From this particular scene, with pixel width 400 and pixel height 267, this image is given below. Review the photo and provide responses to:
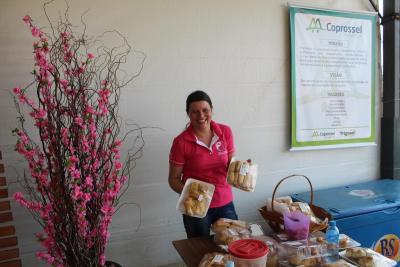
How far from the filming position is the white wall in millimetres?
2129

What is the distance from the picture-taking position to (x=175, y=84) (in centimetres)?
246

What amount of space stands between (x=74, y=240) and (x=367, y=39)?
3105 mm

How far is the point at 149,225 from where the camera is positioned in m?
2.53

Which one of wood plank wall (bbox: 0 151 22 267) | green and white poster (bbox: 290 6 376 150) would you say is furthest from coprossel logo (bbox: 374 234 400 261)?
wood plank wall (bbox: 0 151 22 267)

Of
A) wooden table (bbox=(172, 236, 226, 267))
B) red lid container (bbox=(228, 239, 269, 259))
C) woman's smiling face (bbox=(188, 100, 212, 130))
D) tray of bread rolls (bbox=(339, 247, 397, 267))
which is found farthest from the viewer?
woman's smiling face (bbox=(188, 100, 212, 130))

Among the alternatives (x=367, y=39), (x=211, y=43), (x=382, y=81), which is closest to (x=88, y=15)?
(x=211, y=43)

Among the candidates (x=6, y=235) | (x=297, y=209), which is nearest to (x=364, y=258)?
(x=297, y=209)

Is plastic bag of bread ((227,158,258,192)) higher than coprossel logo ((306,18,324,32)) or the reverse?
the reverse

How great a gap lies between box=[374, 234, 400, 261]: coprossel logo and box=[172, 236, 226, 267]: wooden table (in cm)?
156

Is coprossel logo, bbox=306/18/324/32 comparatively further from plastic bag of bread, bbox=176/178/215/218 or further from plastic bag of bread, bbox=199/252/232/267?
plastic bag of bread, bbox=199/252/232/267

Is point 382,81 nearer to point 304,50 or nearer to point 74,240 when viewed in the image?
point 304,50

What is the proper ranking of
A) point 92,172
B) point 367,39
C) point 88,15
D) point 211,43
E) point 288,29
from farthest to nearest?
1. point 367,39
2. point 288,29
3. point 211,43
4. point 88,15
5. point 92,172

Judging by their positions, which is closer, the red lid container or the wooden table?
the red lid container

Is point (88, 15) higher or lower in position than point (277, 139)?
higher
